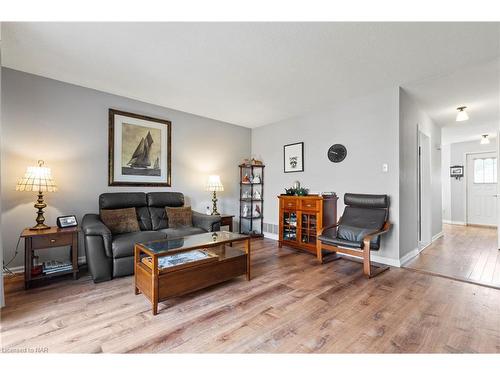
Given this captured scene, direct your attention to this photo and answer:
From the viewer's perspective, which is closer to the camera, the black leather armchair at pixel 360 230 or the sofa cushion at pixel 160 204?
the black leather armchair at pixel 360 230

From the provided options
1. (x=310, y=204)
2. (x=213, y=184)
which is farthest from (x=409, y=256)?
(x=213, y=184)

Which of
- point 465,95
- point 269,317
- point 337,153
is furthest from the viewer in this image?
point 337,153

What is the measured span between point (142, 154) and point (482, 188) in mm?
8192

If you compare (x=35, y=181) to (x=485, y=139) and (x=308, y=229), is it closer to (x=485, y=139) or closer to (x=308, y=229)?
(x=308, y=229)

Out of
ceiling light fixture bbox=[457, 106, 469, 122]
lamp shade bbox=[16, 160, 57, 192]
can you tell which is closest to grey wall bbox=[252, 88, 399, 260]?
ceiling light fixture bbox=[457, 106, 469, 122]

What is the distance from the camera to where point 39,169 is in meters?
2.48

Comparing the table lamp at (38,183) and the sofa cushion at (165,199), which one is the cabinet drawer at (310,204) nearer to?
the sofa cushion at (165,199)

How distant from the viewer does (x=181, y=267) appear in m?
2.04

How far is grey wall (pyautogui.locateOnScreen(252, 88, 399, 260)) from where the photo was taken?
306cm

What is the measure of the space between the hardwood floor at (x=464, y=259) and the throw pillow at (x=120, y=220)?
12.0 feet

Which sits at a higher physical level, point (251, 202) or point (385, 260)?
point (251, 202)

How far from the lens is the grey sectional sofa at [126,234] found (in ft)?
7.89

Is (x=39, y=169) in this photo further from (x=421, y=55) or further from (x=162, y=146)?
(x=421, y=55)

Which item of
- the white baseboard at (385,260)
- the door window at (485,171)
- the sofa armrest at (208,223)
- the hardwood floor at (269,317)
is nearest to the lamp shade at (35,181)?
the hardwood floor at (269,317)
